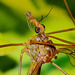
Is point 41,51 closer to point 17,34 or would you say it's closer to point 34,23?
point 34,23

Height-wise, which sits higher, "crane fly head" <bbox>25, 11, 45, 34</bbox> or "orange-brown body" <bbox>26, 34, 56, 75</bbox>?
"crane fly head" <bbox>25, 11, 45, 34</bbox>

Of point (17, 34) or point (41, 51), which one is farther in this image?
point (17, 34)

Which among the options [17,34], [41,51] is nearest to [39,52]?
[41,51]

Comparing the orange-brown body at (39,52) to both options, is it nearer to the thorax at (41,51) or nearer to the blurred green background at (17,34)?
the thorax at (41,51)

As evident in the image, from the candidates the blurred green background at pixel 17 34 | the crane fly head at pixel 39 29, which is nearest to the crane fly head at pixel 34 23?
the crane fly head at pixel 39 29

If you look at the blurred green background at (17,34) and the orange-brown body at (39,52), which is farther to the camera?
the blurred green background at (17,34)

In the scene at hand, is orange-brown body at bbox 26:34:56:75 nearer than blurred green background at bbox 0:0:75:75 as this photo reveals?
Yes

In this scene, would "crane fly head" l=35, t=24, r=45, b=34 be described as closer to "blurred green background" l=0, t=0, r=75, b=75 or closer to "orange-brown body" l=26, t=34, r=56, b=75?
"orange-brown body" l=26, t=34, r=56, b=75

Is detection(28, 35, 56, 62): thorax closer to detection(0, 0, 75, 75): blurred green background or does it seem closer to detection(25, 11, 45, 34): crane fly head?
detection(25, 11, 45, 34): crane fly head

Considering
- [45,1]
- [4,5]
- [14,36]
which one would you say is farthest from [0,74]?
[45,1]

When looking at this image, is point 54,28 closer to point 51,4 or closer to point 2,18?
point 51,4

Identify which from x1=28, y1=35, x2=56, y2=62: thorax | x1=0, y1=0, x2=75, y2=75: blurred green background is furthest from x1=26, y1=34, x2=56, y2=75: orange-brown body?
x1=0, y1=0, x2=75, y2=75: blurred green background
